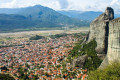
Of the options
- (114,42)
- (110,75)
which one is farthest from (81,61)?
(110,75)

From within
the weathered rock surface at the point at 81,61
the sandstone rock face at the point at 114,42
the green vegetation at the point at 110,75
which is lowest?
the weathered rock surface at the point at 81,61

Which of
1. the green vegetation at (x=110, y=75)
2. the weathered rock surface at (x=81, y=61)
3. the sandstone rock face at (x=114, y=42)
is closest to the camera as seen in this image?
the green vegetation at (x=110, y=75)

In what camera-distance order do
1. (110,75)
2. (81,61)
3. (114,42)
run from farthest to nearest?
(81,61) → (114,42) → (110,75)

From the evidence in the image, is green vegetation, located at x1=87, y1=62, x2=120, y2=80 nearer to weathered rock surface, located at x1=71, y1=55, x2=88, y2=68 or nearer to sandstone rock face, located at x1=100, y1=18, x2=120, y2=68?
sandstone rock face, located at x1=100, y1=18, x2=120, y2=68

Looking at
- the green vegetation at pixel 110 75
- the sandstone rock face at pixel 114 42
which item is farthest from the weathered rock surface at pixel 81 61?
the green vegetation at pixel 110 75

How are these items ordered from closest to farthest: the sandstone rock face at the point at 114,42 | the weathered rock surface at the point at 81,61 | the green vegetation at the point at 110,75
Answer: the green vegetation at the point at 110,75, the sandstone rock face at the point at 114,42, the weathered rock surface at the point at 81,61

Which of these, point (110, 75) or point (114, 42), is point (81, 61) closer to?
point (114, 42)

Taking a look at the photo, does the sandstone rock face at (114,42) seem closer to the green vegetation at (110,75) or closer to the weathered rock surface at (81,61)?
the green vegetation at (110,75)

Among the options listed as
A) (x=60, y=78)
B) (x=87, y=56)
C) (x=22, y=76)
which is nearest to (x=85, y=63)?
(x=87, y=56)

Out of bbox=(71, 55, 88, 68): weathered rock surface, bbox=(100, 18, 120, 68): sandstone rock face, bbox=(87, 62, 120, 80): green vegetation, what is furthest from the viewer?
bbox=(71, 55, 88, 68): weathered rock surface

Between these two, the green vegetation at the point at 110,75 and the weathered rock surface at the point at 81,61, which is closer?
the green vegetation at the point at 110,75

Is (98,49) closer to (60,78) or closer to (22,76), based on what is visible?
(60,78)

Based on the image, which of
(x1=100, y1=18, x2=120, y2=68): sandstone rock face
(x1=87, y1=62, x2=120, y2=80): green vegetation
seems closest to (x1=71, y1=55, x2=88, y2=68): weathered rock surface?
(x1=100, y1=18, x2=120, y2=68): sandstone rock face

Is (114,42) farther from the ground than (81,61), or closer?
farther from the ground
